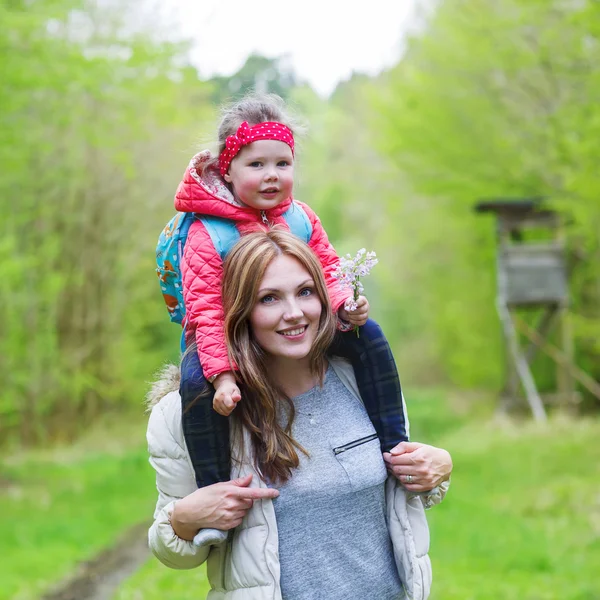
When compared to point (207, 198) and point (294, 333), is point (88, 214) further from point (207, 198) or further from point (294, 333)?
point (294, 333)

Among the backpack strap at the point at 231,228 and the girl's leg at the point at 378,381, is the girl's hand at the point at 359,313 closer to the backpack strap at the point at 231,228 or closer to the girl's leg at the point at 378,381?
the girl's leg at the point at 378,381

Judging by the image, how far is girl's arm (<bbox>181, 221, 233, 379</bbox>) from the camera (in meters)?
2.31

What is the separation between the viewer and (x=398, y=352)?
93.3ft

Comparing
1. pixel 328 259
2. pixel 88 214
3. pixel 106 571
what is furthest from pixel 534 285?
pixel 328 259

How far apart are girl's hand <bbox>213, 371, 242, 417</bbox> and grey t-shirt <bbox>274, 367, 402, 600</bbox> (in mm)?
252

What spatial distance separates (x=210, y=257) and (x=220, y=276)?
0.06 meters

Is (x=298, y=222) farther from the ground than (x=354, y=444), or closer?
farther from the ground

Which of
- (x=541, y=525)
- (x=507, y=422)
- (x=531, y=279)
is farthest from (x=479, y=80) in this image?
(x=541, y=525)

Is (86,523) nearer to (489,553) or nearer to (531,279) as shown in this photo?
(489,553)

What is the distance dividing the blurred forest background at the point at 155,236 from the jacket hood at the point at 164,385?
71cm

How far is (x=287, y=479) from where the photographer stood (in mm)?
2346

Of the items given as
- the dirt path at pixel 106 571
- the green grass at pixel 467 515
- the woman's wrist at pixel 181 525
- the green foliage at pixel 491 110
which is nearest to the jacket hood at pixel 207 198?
the woman's wrist at pixel 181 525

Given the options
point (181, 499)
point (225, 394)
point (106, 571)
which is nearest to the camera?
point (225, 394)

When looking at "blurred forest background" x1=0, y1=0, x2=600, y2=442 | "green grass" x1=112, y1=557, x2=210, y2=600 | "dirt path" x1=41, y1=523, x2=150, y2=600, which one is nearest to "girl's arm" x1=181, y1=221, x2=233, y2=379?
"green grass" x1=112, y1=557, x2=210, y2=600
